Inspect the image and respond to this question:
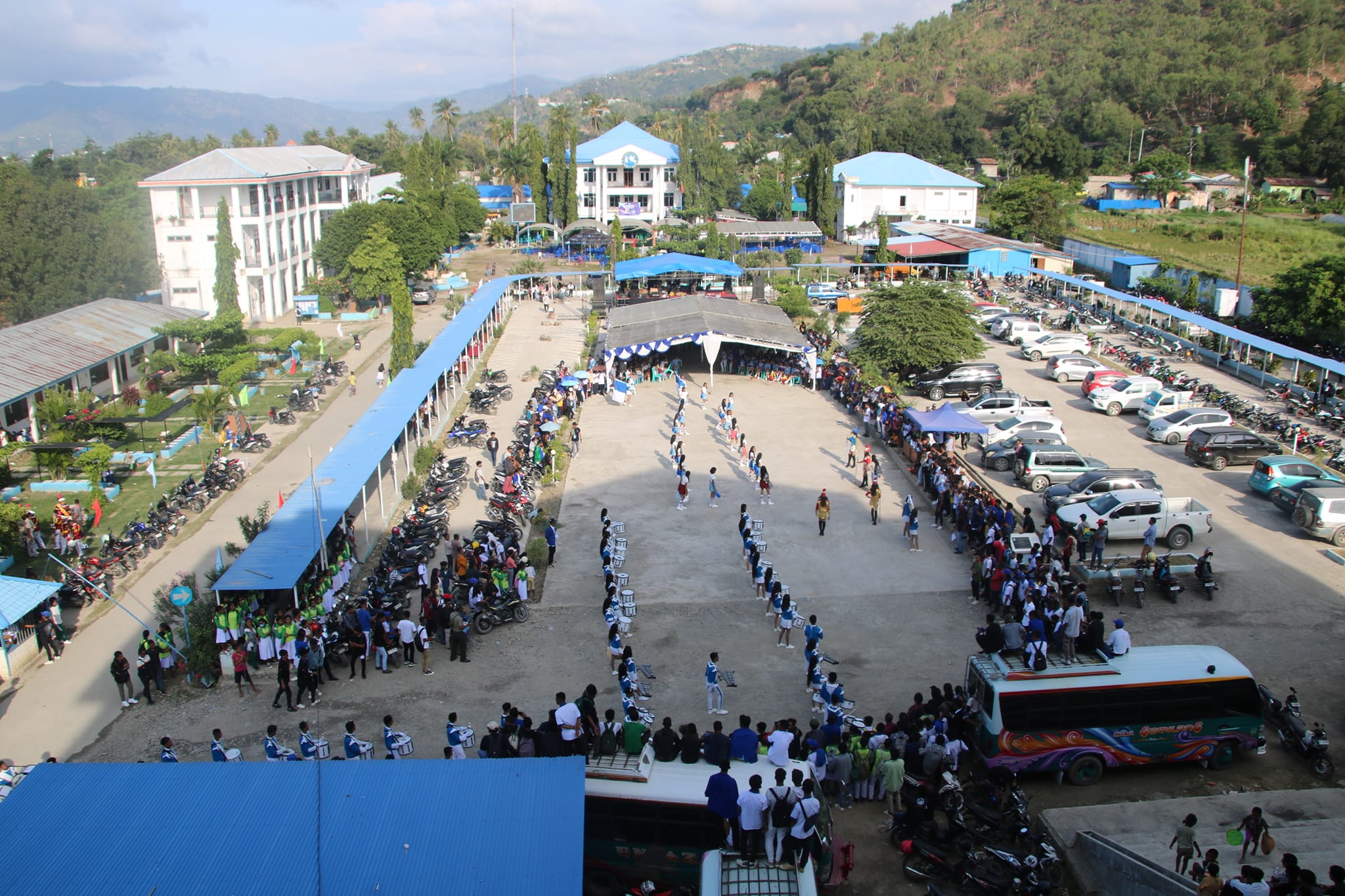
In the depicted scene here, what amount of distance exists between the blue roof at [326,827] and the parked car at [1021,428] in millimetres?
18653

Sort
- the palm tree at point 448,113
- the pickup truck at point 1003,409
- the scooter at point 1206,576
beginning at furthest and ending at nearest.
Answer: the palm tree at point 448,113 → the pickup truck at point 1003,409 → the scooter at point 1206,576

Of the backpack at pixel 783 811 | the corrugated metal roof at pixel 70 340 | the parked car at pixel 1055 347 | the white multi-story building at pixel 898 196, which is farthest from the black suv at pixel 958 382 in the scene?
the white multi-story building at pixel 898 196

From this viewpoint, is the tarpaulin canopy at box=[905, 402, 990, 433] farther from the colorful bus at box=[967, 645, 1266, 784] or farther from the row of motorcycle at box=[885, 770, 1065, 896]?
the row of motorcycle at box=[885, 770, 1065, 896]

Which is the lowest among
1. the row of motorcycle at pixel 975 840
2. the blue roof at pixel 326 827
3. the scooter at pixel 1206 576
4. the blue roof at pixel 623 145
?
the row of motorcycle at pixel 975 840

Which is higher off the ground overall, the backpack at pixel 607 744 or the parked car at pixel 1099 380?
the parked car at pixel 1099 380

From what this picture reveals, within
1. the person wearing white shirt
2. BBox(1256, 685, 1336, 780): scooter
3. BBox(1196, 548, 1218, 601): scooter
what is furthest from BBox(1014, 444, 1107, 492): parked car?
the person wearing white shirt

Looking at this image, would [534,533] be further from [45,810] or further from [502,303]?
[502,303]

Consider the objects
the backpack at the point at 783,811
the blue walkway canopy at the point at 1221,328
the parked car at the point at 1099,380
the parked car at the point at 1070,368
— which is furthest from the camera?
the parked car at the point at 1070,368

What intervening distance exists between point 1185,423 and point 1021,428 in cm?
480

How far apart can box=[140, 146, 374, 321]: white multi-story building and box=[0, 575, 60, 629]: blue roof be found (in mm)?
30988

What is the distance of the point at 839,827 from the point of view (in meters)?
11.2

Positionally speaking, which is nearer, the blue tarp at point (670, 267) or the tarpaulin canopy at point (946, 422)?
the tarpaulin canopy at point (946, 422)

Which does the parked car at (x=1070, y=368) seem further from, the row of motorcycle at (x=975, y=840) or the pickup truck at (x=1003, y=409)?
the row of motorcycle at (x=975, y=840)

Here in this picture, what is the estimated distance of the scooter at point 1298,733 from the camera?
39.5 feet
